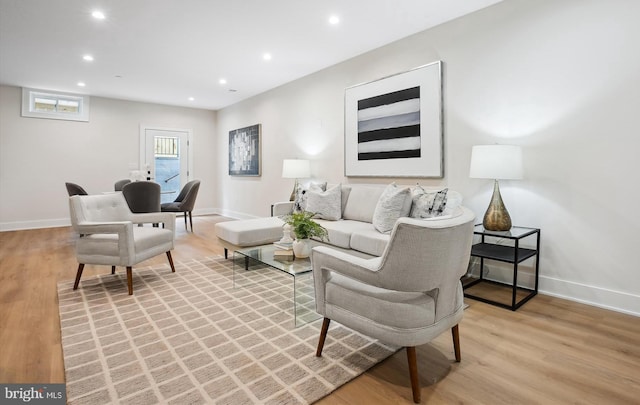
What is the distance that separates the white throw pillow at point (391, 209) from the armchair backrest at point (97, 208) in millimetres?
2609

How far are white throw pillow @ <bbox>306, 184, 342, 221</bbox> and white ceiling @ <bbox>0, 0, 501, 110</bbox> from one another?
5.91 feet

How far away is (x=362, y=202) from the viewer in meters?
3.87

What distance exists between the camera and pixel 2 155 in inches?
227

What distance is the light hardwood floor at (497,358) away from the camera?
155 centimetres

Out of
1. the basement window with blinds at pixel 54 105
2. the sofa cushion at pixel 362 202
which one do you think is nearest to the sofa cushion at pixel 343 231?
the sofa cushion at pixel 362 202

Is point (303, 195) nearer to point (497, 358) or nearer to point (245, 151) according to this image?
point (497, 358)

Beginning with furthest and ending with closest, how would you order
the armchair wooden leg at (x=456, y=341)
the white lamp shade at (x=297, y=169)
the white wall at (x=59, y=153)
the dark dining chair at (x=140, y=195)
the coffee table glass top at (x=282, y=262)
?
the white wall at (x=59, y=153)
the white lamp shade at (x=297, y=169)
the dark dining chair at (x=140, y=195)
the coffee table glass top at (x=282, y=262)
the armchair wooden leg at (x=456, y=341)

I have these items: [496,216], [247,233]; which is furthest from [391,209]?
[247,233]

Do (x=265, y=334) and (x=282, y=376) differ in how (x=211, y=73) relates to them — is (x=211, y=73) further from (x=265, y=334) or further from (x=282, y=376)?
(x=282, y=376)

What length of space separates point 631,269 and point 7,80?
8501mm

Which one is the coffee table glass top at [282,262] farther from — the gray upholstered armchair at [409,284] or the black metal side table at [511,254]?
the black metal side table at [511,254]

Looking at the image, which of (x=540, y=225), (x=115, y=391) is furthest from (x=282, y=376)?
(x=540, y=225)

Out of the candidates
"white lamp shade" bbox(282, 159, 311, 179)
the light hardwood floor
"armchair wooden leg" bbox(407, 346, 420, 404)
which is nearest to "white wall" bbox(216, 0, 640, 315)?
the light hardwood floor

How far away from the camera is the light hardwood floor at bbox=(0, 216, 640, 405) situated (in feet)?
5.08
